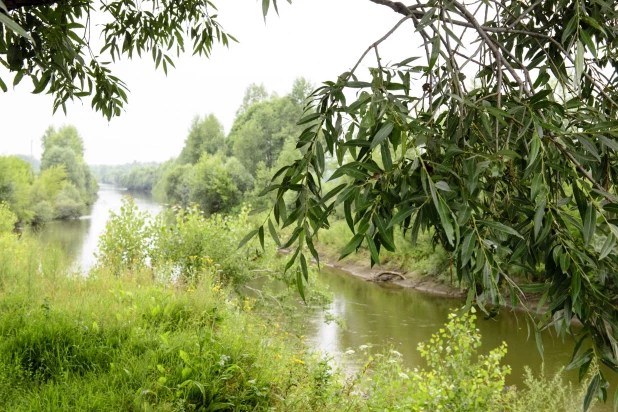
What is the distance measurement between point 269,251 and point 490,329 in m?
5.19

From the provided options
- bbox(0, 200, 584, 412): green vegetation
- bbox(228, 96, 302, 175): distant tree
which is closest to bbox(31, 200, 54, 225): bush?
bbox(228, 96, 302, 175): distant tree

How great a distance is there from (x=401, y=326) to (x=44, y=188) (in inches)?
1020

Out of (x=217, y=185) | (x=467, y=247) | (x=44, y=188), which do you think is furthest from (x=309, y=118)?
(x=44, y=188)

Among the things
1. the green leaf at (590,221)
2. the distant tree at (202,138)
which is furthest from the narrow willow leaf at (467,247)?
the distant tree at (202,138)

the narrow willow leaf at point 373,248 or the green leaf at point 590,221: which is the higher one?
the green leaf at point 590,221

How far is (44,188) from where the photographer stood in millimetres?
29422

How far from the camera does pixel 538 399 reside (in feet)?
16.7

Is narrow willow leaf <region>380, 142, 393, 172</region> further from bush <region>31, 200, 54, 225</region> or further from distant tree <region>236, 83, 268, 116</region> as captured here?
distant tree <region>236, 83, 268, 116</region>

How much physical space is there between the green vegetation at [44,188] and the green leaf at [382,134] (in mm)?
20755

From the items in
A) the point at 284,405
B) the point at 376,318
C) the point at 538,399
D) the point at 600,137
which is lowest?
the point at 376,318

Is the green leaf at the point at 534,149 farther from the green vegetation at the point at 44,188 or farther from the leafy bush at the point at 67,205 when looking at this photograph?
the leafy bush at the point at 67,205

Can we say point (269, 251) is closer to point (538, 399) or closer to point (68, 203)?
point (538, 399)

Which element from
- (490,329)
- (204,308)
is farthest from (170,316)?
(490,329)

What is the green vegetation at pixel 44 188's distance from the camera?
24.5 m
